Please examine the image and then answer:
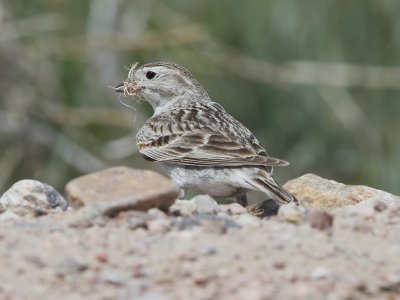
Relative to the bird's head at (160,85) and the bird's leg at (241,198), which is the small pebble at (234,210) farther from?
the bird's head at (160,85)

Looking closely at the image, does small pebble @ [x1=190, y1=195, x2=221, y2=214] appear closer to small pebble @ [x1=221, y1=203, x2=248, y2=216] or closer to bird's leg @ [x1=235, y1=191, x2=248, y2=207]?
small pebble @ [x1=221, y1=203, x2=248, y2=216]

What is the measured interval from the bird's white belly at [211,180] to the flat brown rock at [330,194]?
16.7 inches

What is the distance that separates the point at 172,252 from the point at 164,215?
84 cm

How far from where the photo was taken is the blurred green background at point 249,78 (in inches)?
680

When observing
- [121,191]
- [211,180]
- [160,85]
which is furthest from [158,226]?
[160,85]

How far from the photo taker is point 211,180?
9.41m

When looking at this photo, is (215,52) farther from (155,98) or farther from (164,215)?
(164,215)

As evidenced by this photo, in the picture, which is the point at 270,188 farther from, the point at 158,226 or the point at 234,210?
the point at 158,226

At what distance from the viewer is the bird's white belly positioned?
30.5 ft

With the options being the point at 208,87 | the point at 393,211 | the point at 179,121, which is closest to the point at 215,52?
the point at 208,87

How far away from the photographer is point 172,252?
20.6ft

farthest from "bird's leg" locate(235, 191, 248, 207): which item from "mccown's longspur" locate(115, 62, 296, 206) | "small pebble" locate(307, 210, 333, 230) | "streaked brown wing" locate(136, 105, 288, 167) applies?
"small pebble" locate(307, 210, 333, 230)

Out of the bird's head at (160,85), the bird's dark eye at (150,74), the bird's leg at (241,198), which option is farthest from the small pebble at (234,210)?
the bird's dark eye at (150,74)

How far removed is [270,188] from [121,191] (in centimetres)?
186
